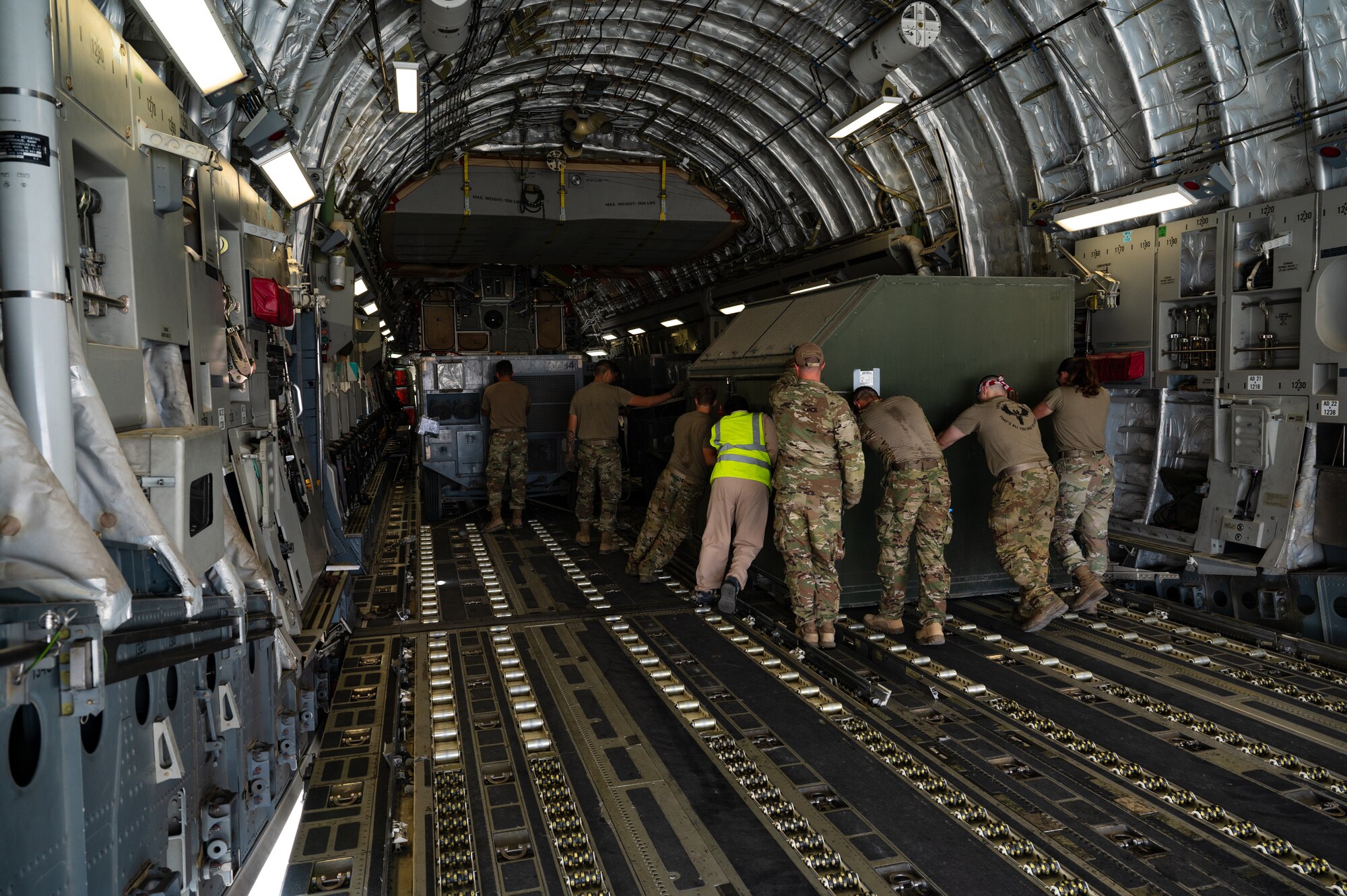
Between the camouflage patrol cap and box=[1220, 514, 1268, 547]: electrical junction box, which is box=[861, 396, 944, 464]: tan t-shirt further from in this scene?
box=[1220, 514, 1268, 547]: electrical junction box

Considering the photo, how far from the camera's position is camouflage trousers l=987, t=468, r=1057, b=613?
A: 6125mm

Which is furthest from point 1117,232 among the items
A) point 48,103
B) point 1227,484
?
point 48,103

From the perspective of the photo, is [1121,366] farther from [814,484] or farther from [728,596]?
[728,596]

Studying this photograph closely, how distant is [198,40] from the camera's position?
140 inches

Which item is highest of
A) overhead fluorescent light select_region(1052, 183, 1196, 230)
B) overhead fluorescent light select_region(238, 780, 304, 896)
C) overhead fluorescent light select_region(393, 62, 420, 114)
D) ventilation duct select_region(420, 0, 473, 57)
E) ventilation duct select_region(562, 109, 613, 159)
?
ventilation duct select_region(562, 109, 613, 159)

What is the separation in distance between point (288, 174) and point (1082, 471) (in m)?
5.92

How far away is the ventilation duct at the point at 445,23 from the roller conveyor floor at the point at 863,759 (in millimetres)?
4497

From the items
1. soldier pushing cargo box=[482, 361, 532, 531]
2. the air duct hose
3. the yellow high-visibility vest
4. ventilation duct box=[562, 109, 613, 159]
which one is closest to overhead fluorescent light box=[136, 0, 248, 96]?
the yellow high-visibility vest

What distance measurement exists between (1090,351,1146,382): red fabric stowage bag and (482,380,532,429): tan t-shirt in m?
5.98

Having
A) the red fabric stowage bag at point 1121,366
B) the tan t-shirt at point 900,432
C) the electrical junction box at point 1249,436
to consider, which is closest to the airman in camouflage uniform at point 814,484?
the tan t-shirt at point 900,432

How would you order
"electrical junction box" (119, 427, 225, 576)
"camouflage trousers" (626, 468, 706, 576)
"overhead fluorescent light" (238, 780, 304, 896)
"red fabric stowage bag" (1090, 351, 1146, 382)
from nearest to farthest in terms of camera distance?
"electrical junction box" (119, 427, 225, 576) < "overhead fluorescent light" (238, 780, 304, 896) < "red fabric stowage bag" (1090, 351, 1146, 382) < "camouflage trousers" (626, 468, 706, 576)

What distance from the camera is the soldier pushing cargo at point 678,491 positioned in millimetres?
7555

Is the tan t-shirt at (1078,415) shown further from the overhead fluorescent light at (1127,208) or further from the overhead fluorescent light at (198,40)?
the overhead fluorescent light at (198,40)

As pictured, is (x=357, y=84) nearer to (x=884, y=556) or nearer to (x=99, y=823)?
(x=884, y=556)
